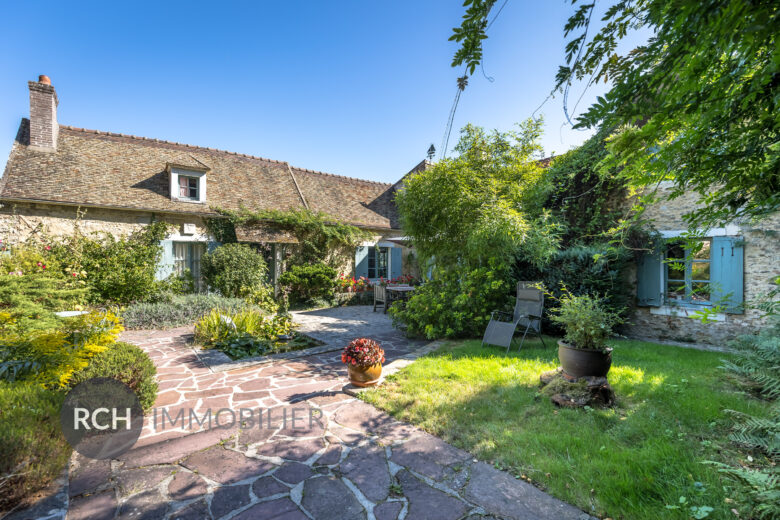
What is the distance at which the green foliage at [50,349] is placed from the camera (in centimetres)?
287

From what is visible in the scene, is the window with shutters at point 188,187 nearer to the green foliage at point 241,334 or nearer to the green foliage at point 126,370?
the green foliage at point 241,334

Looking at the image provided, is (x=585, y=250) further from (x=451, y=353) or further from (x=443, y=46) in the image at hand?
(x=443, y=46)

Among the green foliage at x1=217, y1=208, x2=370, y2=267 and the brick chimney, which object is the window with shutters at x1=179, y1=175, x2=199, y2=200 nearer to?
the green foliage at x1=217, y1=208, x2=370, y2=267

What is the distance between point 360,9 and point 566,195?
21.6 ft

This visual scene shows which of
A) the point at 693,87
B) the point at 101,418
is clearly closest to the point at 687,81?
the point at 693,87

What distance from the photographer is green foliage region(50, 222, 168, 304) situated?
841cm

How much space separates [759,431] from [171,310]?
32.8 feet

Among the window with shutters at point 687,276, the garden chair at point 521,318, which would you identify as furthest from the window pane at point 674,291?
the garden chair at point 521,318

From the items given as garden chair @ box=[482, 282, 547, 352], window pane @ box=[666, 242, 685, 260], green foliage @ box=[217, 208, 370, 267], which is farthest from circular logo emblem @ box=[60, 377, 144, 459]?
window pane @ box=[666, 242, 685, 260]

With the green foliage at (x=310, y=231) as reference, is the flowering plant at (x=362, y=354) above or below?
below

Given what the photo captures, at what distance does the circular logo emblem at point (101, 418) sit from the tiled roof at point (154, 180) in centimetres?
808

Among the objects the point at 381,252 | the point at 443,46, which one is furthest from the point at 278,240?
the point at 443,46

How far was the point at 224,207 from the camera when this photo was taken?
11078 mm

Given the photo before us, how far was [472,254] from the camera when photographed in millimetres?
6867
